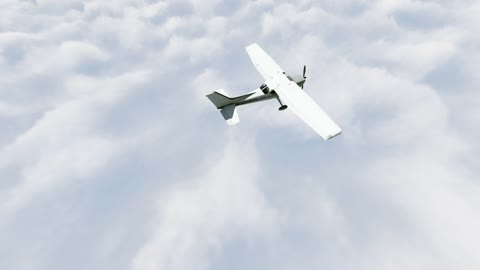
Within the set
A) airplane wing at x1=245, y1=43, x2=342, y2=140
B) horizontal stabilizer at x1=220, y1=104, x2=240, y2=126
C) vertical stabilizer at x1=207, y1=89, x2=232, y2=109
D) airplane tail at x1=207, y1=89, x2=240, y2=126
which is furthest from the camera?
horizontal stabilizer at x1=220, y1=104, x2=240, y2=126

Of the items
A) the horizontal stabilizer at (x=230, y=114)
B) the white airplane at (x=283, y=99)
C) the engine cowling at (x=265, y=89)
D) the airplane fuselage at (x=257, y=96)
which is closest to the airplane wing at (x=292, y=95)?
the white airplane at (x=283, y=99)

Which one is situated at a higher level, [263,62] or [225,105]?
A: [263,62]

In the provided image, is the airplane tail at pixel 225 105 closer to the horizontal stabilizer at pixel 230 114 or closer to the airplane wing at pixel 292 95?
the horizontal stabilizer at pixel 230 114

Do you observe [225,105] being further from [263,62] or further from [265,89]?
[263,62]

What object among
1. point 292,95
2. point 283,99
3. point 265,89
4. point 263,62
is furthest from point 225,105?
point 263,62

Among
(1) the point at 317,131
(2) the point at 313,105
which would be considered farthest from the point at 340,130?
(2) the point at 313,105

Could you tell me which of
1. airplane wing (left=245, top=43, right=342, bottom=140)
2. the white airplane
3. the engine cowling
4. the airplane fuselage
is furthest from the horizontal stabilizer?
airplane wing (left=245, top=43, right=342, bottom=140)

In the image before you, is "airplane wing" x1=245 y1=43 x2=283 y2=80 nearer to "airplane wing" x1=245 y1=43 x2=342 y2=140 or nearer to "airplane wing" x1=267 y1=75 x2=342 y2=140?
"airplane wing" x1=245 y1=43 x2=342 y2=140
